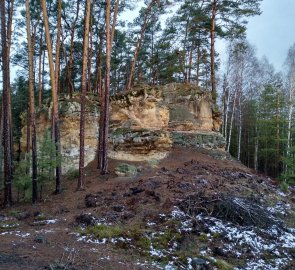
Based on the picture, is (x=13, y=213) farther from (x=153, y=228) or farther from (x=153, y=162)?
(x=153, y=162)

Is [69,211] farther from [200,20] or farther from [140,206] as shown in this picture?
[200,20]

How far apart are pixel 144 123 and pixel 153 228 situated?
1220 centimetres

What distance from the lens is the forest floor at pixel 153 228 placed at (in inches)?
268

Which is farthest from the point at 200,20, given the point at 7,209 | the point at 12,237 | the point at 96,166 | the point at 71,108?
the point at 12,237

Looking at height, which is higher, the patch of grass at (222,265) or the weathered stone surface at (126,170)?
the weathered stone surface at (126,170)

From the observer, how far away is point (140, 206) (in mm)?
10742

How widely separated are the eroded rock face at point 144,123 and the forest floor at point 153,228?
4659 mm

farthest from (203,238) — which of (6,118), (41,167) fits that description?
(6,118)

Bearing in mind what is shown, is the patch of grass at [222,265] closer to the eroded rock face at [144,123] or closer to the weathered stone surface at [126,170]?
the weathered stone surface at [126,170]

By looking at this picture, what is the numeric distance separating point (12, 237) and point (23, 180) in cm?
486

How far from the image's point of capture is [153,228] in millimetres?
8844

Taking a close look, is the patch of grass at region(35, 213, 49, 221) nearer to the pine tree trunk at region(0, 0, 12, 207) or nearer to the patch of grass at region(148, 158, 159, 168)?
the pine tree trunk at region(0, 0, 12, 207)

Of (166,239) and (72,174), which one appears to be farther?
(72,174)

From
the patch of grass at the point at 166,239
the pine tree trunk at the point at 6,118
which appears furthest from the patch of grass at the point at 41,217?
the patch of grass at the point at 166,239
